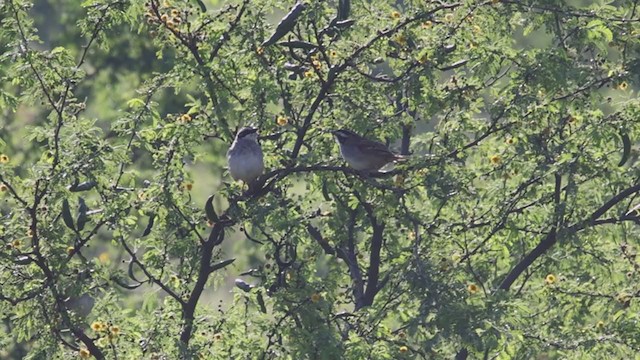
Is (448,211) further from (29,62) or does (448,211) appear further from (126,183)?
(29,62)

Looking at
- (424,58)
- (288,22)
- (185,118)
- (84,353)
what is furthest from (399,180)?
(84,353)

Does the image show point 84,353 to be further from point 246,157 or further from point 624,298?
point 624,298

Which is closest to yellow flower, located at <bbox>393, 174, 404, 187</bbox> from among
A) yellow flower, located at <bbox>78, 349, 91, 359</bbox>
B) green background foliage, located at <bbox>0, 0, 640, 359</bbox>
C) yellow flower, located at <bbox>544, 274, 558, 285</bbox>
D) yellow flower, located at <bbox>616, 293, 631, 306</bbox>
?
green background foliage, located at <bbox>0, 0, 640, 359</bbox>

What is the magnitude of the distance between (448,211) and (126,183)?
116 inches

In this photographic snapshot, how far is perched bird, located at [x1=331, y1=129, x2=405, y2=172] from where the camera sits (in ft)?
32.6

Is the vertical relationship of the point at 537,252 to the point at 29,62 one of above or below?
below

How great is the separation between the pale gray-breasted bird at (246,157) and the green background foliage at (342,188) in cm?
20

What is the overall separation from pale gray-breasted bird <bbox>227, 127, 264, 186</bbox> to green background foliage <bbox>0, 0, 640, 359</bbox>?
20 cm

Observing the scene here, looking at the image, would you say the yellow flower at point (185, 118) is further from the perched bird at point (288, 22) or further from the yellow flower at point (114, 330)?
the yellow flower at point (114, 330)

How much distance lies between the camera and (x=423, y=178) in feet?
30.9

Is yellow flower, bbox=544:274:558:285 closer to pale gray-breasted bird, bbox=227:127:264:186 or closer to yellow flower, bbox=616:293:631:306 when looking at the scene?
yellow flower, bbox=616:293:631:306

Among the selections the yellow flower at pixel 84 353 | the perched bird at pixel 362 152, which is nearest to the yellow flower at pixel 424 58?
the perched bird at pixel 362 152

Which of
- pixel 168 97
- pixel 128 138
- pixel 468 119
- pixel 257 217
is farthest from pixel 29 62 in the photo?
pixel 168 97

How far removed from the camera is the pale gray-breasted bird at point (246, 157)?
32.4 feet
